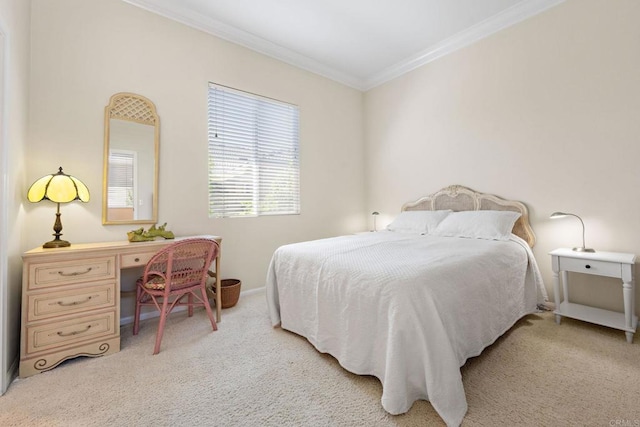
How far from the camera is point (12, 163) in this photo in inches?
70.2

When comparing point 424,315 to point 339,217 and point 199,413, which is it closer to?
point 199,413

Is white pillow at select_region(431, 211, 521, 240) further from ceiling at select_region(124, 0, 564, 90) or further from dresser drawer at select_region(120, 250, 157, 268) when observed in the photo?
dresser drawer at select_region(120, 250, 157, 268)

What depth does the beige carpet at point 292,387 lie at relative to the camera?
1.38 meters

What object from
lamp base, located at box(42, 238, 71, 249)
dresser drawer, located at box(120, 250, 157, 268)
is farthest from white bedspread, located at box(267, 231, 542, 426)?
lamp base, located at box(42, 238, 71, 249)

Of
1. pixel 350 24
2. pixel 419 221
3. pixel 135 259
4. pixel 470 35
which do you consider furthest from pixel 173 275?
pixel 470 35

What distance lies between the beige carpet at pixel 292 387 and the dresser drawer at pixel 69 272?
1.87ft

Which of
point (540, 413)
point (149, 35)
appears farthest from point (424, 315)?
point (149, 35)

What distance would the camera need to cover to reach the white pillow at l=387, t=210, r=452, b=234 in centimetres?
319

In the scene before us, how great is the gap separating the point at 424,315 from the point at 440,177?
2.66 metres

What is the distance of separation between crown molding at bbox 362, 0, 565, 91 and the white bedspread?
7.79 ft

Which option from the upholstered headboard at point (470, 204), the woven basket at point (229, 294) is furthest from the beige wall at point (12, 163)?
the upholstered headboard at point (470, 204)

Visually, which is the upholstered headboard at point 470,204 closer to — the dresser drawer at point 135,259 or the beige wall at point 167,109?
the beige wall at point 167,109

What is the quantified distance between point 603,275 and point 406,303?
76.3 inches

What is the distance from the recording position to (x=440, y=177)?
3633mm
